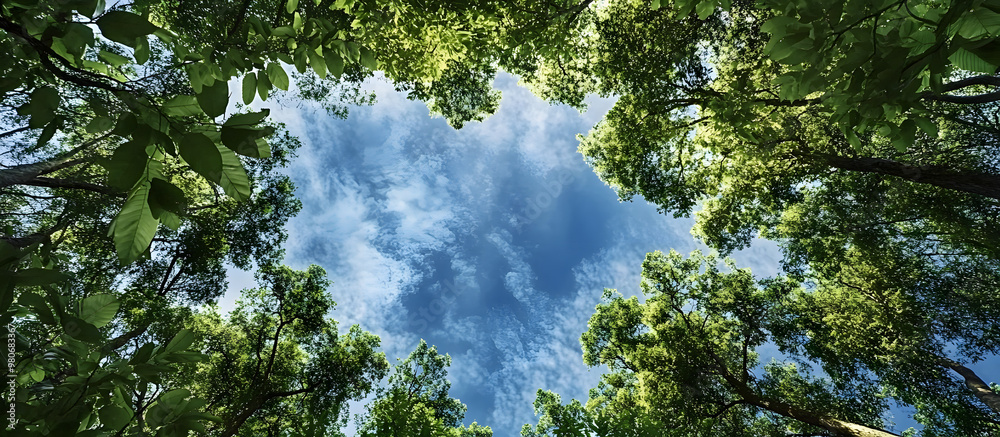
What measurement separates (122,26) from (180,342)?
1036 millimetres

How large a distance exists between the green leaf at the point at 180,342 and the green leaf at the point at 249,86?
2.71 ft

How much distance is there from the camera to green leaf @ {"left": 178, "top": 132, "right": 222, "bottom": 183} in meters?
0.78

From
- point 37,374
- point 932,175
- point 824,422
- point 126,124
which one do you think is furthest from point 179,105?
point 824,422

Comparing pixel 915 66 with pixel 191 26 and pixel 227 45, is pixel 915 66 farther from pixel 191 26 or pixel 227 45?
pixel 191 26

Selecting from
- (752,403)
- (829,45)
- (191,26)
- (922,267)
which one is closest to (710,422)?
(752,403)

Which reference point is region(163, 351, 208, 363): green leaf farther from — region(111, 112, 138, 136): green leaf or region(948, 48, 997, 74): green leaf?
region(948, 48, 997, 74): green leaf

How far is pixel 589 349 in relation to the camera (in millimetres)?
18672

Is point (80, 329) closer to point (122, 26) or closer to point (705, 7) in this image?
point (122, 26)

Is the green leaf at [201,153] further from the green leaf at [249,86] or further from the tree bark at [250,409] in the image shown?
the tree bark at [250,409]

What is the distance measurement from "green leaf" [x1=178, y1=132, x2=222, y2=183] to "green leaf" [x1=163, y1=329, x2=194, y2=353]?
→ 2.85ft

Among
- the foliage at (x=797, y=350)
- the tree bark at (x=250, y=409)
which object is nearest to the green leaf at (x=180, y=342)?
the foliage at (x=797, y=350)

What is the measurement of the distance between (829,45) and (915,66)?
53 centimetres

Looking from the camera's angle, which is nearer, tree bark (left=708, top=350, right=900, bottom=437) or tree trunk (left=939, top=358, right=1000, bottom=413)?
tree bark (left=708, top=350, right=900, bottom=437)

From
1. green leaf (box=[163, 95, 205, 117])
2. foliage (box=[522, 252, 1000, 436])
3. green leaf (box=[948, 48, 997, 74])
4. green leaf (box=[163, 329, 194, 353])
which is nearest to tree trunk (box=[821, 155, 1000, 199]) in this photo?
foliage (box=[522, 252, 1000, 436])
